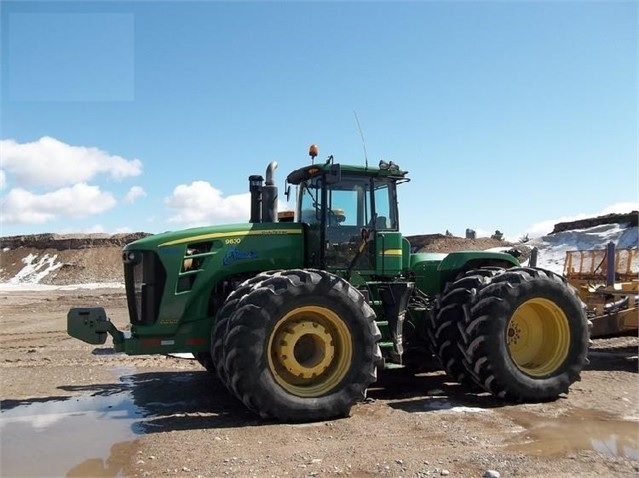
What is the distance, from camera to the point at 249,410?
6734mm

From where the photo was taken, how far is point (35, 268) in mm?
51031

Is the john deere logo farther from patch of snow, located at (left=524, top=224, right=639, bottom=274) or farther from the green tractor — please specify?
patch of snow, located at (left=524, top=224, right=639, bottom=274)

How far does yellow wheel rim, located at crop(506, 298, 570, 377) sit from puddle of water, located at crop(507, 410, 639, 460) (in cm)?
110

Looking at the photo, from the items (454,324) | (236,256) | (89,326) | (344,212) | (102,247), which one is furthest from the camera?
(102,247)

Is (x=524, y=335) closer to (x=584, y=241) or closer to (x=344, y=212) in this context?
(x=344, y=212)

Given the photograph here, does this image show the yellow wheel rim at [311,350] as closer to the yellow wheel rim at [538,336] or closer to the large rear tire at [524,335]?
the large rear tire at [524,335]

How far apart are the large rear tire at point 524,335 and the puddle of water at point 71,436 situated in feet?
13.3

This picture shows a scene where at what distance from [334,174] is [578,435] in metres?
3.94

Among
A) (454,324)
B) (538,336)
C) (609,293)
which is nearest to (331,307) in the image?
(454,324)

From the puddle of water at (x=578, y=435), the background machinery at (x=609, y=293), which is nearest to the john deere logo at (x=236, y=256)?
the puddle of water at (x=578, y=435)

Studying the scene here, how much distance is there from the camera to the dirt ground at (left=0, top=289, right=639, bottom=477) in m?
4.99

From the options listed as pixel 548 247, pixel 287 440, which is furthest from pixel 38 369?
pixel 548 247

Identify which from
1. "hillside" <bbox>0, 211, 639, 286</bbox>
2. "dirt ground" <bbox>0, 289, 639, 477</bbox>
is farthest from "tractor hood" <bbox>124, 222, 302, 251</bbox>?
"hillside" <bbox>0, 211, 639, 286</bbox>

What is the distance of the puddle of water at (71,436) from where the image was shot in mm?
5094
